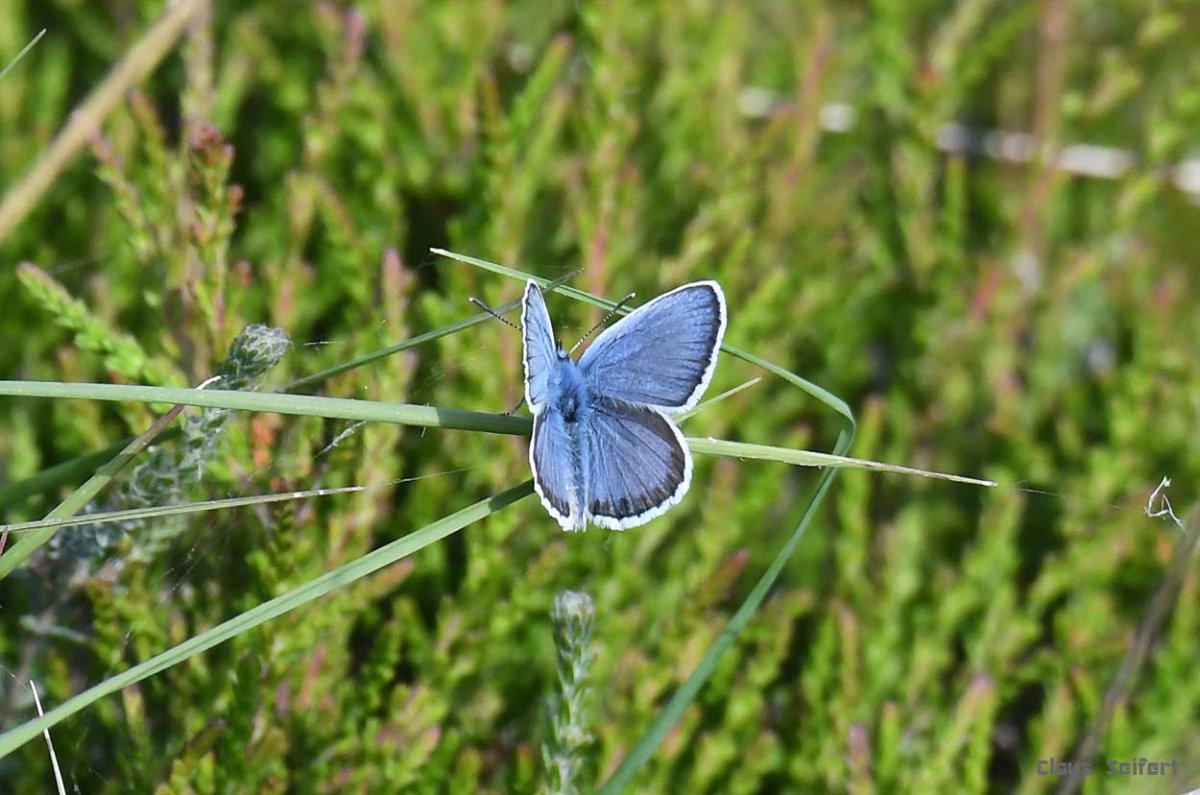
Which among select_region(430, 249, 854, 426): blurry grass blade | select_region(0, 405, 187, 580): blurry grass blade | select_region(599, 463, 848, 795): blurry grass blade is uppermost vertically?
select_region(430, 249, 854, 426): blurry grass blade

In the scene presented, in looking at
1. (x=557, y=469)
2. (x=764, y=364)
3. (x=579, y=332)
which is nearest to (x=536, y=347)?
(x=557, y=469)

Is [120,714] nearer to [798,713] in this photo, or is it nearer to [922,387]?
[798,713]

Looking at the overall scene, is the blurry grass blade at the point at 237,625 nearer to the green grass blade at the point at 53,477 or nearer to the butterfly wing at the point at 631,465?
the butterfly wing at the point at 631,465

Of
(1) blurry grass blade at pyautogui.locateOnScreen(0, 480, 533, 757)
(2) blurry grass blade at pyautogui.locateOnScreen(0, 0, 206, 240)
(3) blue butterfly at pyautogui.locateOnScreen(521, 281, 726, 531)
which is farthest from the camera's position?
(2) blurry grass blade at pyautogui.locateOnScreen(0, 0, 206, 240)

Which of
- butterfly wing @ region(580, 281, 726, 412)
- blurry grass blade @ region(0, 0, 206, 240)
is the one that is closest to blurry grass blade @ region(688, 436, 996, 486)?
butterfly wing @ region(580, 281, 726, 412)

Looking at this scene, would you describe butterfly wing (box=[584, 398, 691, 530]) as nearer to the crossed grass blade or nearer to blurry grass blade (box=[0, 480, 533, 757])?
the crossed grass blade

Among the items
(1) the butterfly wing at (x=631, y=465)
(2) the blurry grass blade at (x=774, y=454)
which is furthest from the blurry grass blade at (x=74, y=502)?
(2) the blurry grass blade at (x=774, y=454)
